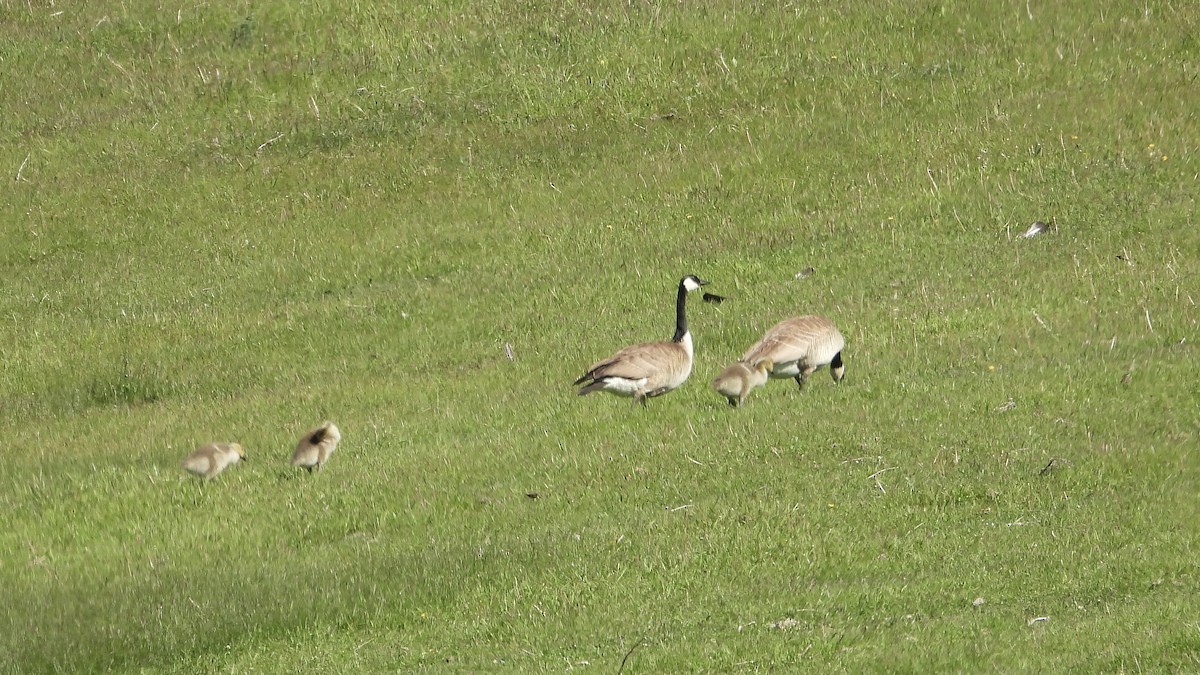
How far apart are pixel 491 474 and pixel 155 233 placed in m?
14.1

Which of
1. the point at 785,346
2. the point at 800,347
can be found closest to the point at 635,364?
the point at 785,346

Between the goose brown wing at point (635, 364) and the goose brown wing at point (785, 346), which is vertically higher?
the goose brown wing at point (785, 346)

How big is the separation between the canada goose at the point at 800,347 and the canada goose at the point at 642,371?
800 mm

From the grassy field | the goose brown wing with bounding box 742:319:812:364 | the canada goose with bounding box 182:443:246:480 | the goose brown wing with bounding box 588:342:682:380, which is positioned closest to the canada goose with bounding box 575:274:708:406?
the goose brown wing with bounding box 588:342:682:380

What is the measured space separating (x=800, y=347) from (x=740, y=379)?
0.82 metres

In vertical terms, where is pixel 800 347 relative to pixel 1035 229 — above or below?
above

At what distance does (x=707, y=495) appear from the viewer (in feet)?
44.4

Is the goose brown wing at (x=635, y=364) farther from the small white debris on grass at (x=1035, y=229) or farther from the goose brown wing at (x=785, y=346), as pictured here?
the small white debris on grass at (x=1035, y=229)

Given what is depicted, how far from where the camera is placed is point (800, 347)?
15.7 m

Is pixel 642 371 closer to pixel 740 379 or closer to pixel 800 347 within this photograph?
pixel 740 379

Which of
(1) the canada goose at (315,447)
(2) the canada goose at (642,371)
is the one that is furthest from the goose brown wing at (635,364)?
(1) the canada goose at (315,447)

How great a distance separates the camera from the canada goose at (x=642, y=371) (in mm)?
15820

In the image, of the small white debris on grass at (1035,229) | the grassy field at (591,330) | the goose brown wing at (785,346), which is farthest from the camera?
the small white debris on grass at (1035,229)

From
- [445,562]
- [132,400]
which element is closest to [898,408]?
[445,562]
